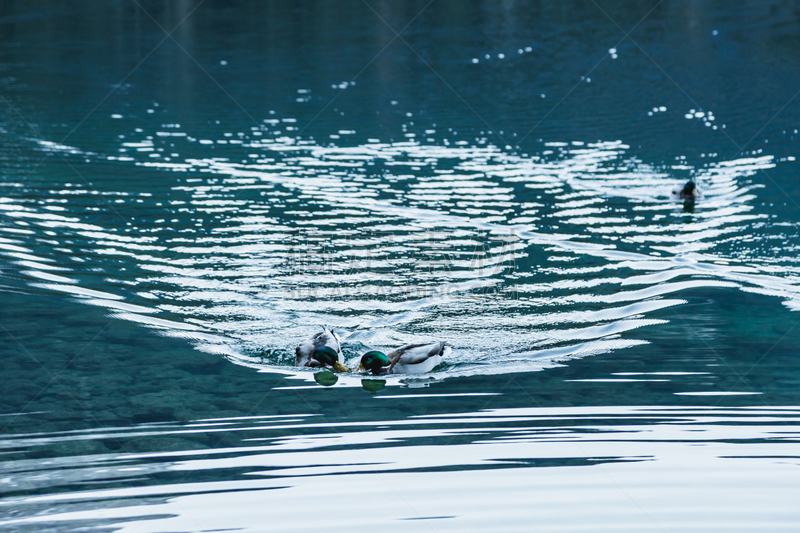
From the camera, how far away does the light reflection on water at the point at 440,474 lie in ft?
22.5

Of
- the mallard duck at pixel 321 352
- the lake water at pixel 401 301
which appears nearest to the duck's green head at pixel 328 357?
the mallard duck at pixel 321 352

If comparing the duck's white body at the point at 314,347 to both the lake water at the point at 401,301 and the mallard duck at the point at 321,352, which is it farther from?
the lake water at the point at 401,301

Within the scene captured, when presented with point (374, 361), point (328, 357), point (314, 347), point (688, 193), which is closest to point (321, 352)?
point (328, 357)

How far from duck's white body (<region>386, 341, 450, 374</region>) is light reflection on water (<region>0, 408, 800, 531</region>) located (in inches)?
36.7

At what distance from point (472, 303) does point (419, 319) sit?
0.86 meters

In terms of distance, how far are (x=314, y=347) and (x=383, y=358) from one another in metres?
0.76

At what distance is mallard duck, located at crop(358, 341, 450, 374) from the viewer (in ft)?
31.2

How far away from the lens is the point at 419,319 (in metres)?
11.2

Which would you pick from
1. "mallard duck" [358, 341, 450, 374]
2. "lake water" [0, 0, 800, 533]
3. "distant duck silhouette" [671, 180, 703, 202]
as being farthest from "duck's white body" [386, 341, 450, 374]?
"distant duck silhouette" [671, 180, 703, 202]

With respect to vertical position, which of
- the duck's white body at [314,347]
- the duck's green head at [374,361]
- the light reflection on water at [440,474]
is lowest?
the light reflection on water at [440,474]

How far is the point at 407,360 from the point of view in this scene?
374 inches

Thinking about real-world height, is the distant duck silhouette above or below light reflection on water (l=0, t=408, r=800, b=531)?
above

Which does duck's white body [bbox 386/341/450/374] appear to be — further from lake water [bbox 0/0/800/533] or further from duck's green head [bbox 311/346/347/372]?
duck's green head [bbox 311/346/347/372]

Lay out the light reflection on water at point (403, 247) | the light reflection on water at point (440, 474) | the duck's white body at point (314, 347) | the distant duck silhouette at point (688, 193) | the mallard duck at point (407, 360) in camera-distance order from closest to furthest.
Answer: the light reflection on water at point (440, 474) < the mallard duck at point (407, 360) < the duck's white body at point (314, 347) < the light reflection on water at point (403, 247) < the distant duck silhouette at point (688, 193)
